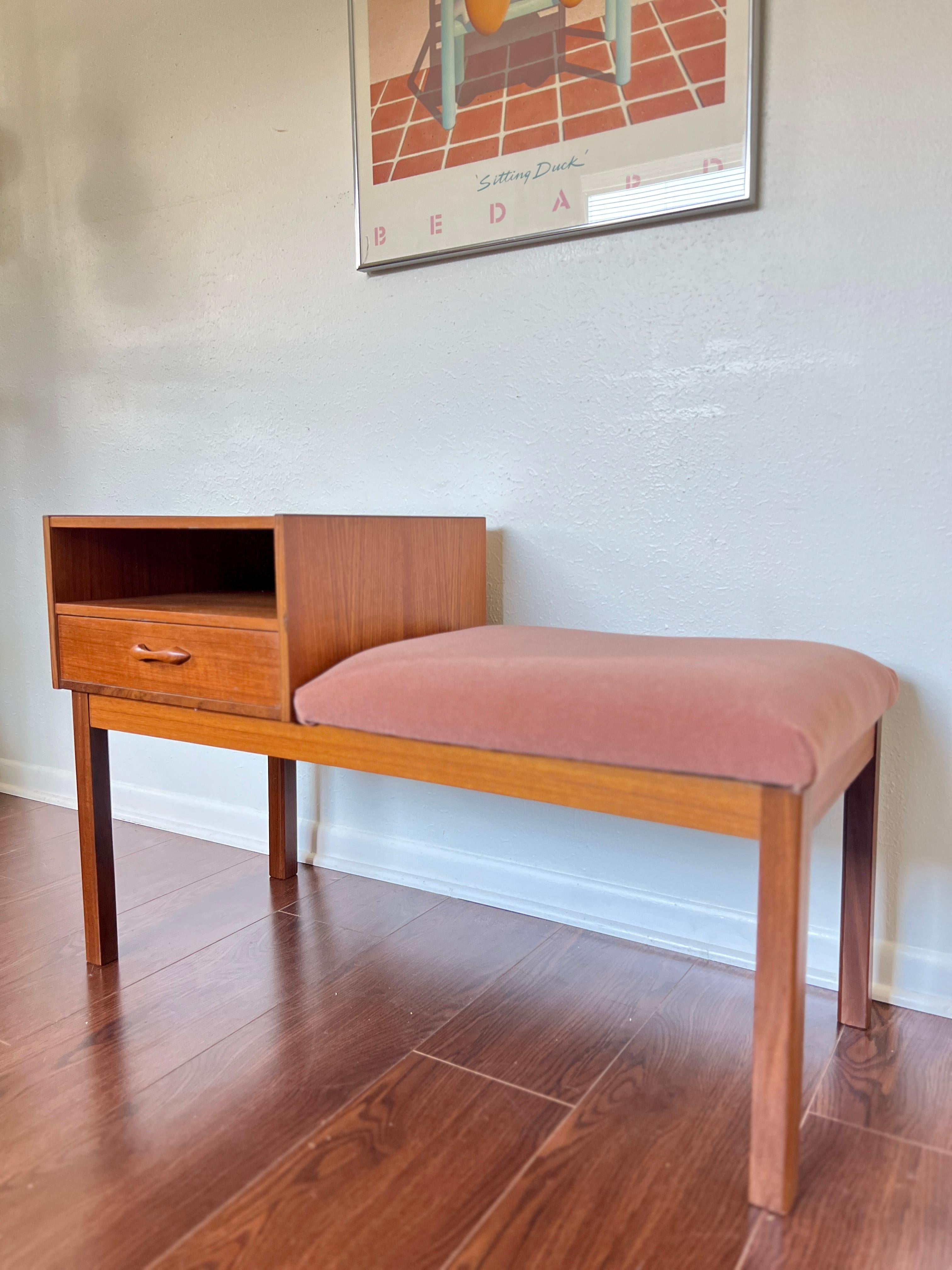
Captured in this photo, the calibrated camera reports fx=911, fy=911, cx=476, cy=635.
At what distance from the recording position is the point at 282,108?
1.62m

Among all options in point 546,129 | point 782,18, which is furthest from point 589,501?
point 782,18

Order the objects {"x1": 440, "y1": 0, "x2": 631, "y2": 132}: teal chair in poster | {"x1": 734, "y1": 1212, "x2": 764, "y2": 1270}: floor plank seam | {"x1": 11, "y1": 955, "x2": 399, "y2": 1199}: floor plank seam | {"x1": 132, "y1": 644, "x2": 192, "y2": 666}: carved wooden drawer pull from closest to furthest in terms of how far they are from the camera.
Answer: {"x1": 734, "y1": 1212, "x2": 764, "y2": 1270}: floor plank seam
{"x1": 11, "y1": 955, "x2": 399, "y2": 1199}: floor plank seam
{"x1": 132, "y1": 644, "x2": 192, "y2": 666}: carved wooden drawer pull
{"x1": 440, "y1": 0, "x2": 631, "y2": 132}: teal chair in poster

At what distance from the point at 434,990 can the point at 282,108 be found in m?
1.50

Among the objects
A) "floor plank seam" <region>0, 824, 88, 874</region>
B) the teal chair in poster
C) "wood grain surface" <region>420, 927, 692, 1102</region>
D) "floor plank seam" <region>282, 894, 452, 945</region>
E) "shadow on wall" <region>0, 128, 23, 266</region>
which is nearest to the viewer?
"wood grain surface" <region>420, 927, 692, 1102</region>

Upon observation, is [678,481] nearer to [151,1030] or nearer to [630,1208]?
[630,1208]

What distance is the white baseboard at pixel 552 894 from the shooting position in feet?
3.95

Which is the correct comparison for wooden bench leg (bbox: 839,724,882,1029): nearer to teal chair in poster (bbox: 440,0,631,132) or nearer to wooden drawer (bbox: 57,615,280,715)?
wooden drawer (bbox: 57,615,280,715)

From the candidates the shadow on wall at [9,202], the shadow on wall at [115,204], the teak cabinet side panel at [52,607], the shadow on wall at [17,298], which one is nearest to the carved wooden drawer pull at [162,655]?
the teak cabinet side panel at [52,607]

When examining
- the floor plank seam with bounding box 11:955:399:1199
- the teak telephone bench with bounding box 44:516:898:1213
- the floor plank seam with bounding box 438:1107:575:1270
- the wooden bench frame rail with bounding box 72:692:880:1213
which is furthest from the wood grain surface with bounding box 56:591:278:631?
the floor plank seam with bounding box 438:1107:575:1270

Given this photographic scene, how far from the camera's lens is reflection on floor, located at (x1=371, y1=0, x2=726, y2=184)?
47.9 inches

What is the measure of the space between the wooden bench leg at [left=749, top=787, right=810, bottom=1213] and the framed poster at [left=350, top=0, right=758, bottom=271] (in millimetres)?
860

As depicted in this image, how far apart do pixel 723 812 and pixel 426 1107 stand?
1.55 ft

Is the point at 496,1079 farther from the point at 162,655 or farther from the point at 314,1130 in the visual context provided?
the point at 162,655

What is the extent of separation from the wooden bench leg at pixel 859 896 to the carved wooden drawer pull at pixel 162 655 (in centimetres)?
85
